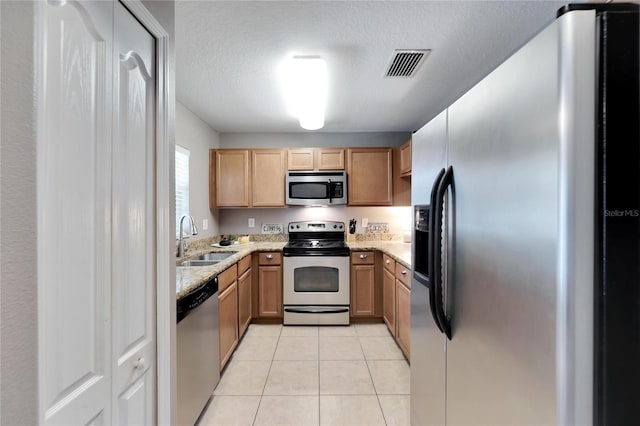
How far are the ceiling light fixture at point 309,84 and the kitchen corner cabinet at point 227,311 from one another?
1.55m

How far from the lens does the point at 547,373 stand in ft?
2.26

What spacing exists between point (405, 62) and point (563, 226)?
1866 millimetres

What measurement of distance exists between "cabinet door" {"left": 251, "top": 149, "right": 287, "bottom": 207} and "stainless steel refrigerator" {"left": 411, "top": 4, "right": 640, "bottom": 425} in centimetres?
299

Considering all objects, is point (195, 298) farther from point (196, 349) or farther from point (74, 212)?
point (74, 212)

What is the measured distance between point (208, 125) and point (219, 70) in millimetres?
1574

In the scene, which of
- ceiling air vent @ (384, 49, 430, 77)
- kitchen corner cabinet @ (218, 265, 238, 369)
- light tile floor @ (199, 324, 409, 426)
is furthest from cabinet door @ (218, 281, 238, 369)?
ceiling air vent @ (384, 49, 430, 77)

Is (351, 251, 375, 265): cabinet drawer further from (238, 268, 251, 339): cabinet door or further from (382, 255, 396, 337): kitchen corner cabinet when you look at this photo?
(238, 268, 251, 339): cabinet door

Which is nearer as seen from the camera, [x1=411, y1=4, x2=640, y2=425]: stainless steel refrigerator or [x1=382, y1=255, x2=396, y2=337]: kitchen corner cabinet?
[x1=411, y1=4, x2=640, y2=425]: stainless steel refrigerator

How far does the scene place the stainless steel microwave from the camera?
3.70 metres

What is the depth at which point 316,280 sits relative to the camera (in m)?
3.39

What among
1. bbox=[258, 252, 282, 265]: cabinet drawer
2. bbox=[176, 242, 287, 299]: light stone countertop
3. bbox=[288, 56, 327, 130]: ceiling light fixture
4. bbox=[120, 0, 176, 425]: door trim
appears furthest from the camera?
bbox=[258, 252, 282, 265]: cabinet drawer

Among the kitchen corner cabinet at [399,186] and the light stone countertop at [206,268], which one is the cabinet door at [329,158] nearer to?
the kitchen corner cabinet at [399,186]

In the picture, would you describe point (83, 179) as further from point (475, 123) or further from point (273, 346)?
point (273, 346)

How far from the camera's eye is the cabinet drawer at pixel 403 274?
244 cm
